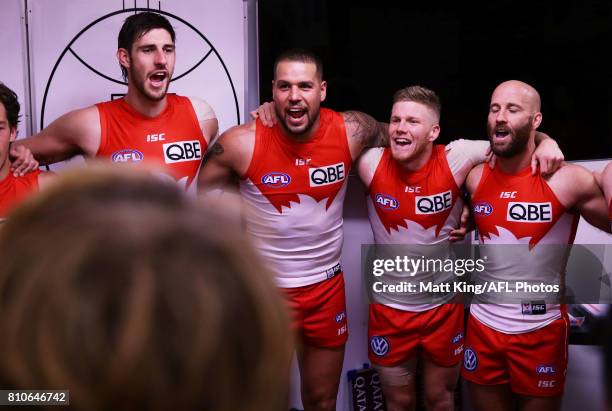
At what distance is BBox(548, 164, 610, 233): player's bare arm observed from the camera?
2.82 metres

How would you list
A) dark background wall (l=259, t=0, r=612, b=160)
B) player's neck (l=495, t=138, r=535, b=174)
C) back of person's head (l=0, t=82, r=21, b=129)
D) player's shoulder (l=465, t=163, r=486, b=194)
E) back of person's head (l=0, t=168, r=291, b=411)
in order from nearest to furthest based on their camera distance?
back of person's head (l=0, t=168, r=291, b=411) < back of person's head (l=0, t=82, r=21, b=129) < player's neck (l=495, t=138, r=535, b=174) < player's shoulder (l=465, t=163, r=486, b=194) < dark background wall (l=259, t=0, r=612, b=160)

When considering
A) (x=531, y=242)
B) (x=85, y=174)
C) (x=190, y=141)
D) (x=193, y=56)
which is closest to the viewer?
(x=85, y=174)

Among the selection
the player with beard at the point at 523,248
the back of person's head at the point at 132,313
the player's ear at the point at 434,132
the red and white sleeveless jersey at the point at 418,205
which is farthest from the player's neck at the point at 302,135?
the back of person's head at the point at 132,313

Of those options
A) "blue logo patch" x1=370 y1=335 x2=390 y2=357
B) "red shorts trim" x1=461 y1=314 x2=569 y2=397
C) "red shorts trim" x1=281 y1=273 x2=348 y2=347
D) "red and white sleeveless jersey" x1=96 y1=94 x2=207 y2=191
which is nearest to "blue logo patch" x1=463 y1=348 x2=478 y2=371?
"red shorts trim" x1=461 y1=314 x2=569 y2=397

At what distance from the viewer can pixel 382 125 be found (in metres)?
3.41

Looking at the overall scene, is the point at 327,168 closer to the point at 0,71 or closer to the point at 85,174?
the point at 0,71

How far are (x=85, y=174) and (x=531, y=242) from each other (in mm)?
2633

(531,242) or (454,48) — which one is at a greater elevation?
(454,48)

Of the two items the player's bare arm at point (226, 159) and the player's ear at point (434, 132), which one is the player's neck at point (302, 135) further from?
the player's ear at point (434, 132)

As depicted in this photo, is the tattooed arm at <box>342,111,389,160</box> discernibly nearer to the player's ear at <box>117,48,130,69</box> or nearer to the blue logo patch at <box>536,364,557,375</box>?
the player's ear at <box>117,48,130,69</box>

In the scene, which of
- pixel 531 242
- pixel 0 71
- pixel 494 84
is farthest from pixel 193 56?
pixel 531 242

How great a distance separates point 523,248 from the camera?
292 centimetres

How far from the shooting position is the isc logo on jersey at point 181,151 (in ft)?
10.2

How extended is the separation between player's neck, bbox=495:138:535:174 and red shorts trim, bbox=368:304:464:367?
801 mm
